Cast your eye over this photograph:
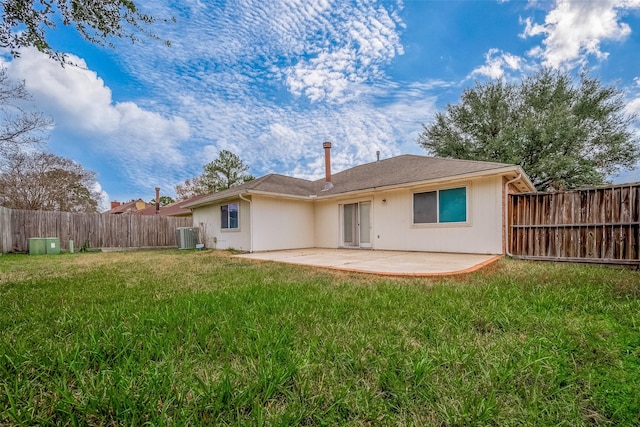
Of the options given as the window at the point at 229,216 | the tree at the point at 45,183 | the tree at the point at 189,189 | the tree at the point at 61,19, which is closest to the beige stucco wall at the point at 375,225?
the window at the point at 229,216

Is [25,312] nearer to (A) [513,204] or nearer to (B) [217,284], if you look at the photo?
(B) [217,284]

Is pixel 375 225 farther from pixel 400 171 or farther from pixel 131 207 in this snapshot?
pixel 131 207

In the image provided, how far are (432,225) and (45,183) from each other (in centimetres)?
2148

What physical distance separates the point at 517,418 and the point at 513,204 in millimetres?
7482

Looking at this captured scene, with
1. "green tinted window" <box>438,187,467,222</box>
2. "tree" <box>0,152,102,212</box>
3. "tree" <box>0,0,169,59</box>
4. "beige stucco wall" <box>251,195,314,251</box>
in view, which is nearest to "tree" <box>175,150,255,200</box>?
"tree" <box>0,152,102,212</box>

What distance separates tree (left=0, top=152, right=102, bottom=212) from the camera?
49.8 ft

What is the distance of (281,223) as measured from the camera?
11.2 metres

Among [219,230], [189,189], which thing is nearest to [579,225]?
[219,230]

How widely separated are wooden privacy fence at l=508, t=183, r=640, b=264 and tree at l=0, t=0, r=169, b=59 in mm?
8908

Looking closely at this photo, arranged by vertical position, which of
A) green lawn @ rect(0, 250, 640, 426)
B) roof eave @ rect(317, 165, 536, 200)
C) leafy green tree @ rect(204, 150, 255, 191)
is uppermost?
leafy green tree @ rect(204, 150, 255, 191)

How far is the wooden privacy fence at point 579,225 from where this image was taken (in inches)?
223

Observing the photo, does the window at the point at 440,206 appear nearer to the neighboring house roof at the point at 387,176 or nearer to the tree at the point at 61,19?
the neighboring house roof at the point at 387,176

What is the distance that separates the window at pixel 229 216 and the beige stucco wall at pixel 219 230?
0.60 ft

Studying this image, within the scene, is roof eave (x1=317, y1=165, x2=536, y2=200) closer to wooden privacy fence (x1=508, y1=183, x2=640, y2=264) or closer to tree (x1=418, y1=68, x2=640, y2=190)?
wooden privacy fence (x1=508, y1=183, x2=640, y2=264)
